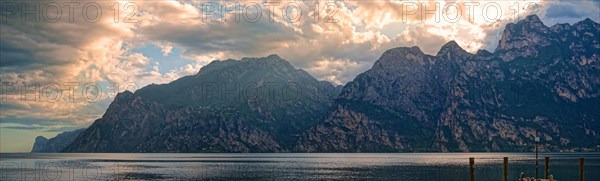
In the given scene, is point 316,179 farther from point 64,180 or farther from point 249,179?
point 64,180

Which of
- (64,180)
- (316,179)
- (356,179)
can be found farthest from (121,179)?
(356,179)

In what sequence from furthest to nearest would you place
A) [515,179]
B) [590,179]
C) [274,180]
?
[274,180], [515,179], [590,179]

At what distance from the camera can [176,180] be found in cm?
13588

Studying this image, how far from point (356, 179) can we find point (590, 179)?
48.3 m

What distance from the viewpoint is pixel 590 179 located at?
116 m

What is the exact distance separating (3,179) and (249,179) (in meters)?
57.6

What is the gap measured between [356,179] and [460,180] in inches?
902

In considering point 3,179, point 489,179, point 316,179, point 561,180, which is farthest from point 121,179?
point 561,180

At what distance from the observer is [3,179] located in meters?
135

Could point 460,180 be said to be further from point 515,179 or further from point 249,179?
point 249,179

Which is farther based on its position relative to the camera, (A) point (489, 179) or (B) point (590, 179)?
(A) point (489, 179)

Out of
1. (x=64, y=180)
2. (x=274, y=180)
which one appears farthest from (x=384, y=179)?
(x=64, y=180)

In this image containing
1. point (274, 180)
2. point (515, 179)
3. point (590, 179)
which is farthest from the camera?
point (274, 180)

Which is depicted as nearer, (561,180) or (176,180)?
(561,180)
